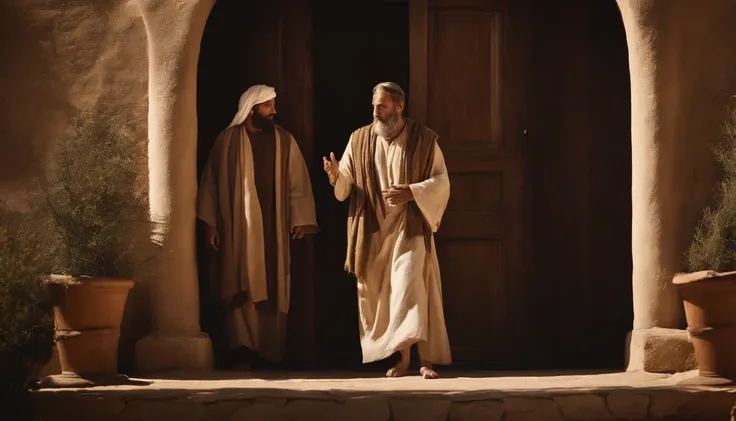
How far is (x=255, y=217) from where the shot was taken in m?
9.38

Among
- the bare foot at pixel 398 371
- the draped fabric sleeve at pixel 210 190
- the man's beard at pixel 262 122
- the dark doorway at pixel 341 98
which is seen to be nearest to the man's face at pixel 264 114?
the man's beard at pixel 262 122

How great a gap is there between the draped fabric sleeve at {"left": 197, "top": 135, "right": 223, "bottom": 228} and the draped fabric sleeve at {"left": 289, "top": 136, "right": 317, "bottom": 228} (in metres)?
0.51

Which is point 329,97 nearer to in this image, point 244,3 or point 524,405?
point 244,3

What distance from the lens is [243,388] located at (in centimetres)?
766

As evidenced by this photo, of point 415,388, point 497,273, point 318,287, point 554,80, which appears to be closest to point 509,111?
point 554,80

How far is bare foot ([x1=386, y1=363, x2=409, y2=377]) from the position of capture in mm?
8805

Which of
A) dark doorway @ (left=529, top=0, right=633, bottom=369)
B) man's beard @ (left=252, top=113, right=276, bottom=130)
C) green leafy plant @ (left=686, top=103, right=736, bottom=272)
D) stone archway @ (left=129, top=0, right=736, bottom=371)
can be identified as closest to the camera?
green leafy plant @ (left=686, top=103, right=736, bottom=272)

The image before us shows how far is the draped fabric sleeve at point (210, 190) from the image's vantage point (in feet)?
30.4

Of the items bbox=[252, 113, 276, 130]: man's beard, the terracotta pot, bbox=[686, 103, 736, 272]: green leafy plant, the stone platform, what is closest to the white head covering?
bbox=[252, 113, 276, 130]: man's beard

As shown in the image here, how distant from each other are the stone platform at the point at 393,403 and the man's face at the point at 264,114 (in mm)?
2282

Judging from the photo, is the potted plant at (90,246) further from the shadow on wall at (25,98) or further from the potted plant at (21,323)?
the shadow on wall at (25,98)

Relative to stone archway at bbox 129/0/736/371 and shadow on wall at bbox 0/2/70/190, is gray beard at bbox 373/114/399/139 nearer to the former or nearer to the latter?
stone archway at bbox 129/0/736/371

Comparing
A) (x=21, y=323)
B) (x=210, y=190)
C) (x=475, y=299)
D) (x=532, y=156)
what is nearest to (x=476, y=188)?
(x=532, y=156)

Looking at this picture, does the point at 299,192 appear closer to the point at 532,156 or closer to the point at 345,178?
the point at 345,178
